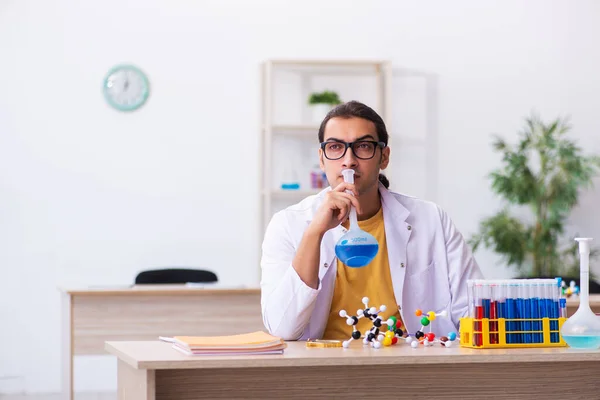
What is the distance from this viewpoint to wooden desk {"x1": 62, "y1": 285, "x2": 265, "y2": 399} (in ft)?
12.8

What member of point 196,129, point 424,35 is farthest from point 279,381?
point 424,35

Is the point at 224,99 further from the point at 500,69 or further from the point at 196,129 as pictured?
the point at 500,69

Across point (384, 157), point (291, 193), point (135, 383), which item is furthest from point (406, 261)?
point (291, 193)

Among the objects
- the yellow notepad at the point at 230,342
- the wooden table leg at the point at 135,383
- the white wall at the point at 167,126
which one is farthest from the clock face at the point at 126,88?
the yellow notepad at the point at 230,342

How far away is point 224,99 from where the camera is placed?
18.5ft

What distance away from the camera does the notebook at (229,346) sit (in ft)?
5.65

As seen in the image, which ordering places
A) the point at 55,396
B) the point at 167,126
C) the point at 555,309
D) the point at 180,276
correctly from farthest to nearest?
1. the point at 167,126
2. the point at 55,396
3. the point at 180,276
4. the point at 555,309

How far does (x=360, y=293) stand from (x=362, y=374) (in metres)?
0.56

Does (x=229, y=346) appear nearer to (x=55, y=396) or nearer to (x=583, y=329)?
(x=583, y=329)

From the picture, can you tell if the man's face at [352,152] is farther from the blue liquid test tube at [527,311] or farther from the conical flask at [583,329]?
the conical flask at [583,329]

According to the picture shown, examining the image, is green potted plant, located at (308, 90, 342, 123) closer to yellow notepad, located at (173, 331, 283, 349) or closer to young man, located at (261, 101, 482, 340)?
young man, located at (261, 101, 482, 340)

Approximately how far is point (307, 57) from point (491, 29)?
129 centimetres

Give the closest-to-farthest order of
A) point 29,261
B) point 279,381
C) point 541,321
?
point 279,381, point 541,321, point 29,261

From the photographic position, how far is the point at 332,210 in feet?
6.91
